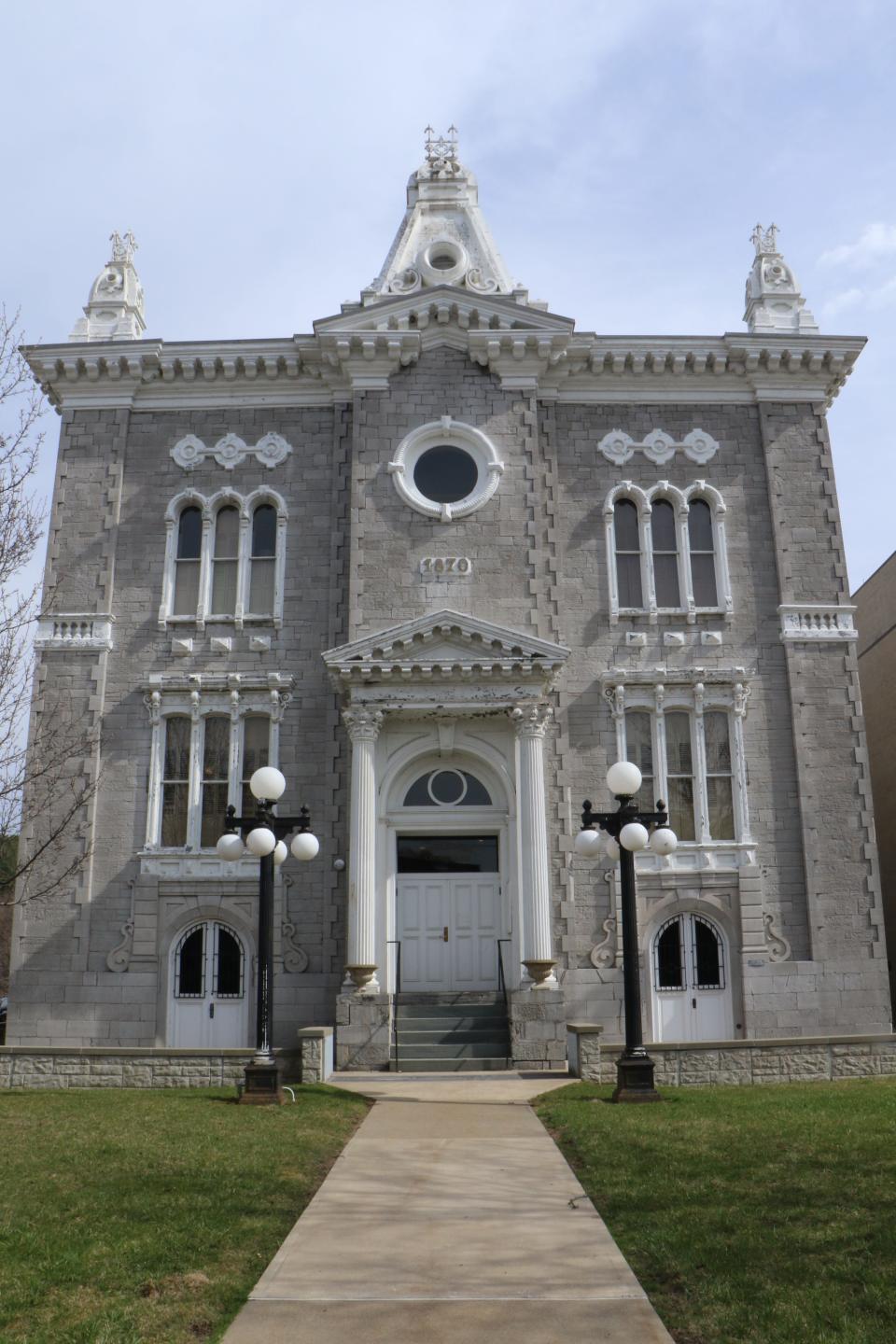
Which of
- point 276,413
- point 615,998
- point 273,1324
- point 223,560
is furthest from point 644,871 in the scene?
point 273,1324

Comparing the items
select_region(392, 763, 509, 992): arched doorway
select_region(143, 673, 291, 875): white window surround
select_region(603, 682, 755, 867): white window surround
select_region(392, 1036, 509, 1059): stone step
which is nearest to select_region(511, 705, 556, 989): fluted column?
select_region(392, 1036, 509, 1059): stone step

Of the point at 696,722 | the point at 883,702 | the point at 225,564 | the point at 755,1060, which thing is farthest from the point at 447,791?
the point at 883,702

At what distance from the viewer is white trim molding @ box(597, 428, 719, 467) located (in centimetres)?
2444

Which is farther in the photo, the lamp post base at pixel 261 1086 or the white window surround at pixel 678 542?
the white window surround at pixel 678 542

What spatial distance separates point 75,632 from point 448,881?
8855 mm

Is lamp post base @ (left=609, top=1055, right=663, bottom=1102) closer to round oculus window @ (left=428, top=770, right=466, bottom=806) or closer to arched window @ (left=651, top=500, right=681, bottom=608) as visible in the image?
round oculus window @ (left=428, top=770, right=466, bottom=806)

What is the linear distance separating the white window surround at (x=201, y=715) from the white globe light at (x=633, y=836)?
9.25 m

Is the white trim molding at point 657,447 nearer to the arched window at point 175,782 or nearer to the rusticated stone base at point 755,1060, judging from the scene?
the arched window at point 175,782

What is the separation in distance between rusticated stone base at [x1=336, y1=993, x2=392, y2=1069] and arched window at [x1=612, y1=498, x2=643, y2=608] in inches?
368

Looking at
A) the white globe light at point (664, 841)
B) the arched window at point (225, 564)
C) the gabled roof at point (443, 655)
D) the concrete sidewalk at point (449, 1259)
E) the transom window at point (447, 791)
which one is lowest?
the concrete sidewalk at point (449, 1259)

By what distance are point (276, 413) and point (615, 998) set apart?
44.3 ft

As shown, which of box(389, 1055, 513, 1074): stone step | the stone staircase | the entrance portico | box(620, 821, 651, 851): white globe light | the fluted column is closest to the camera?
box(620, 821, 651, 851): white globe light

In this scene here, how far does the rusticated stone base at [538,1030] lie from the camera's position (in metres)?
18.9

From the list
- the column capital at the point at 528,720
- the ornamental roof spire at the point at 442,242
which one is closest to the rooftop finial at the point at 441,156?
the ornamental roof spire at the point at 442,242
